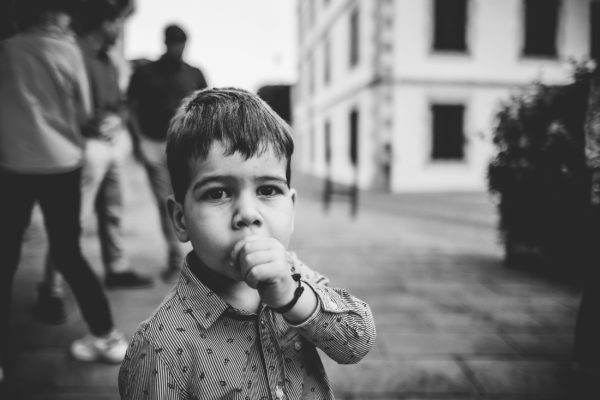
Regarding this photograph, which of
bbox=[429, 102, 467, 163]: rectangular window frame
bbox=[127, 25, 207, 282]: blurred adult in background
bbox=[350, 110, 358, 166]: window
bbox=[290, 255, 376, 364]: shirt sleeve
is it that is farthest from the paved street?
bbox=[350, 110, 358, 166]: window

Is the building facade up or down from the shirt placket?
up

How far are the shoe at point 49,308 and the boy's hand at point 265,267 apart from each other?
2644mm

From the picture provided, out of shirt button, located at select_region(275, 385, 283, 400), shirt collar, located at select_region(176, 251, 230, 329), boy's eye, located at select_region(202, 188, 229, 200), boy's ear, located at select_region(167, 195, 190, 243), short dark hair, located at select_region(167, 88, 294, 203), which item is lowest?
shirt button, located at select_region(275, 385, 283, 400)

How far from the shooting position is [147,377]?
949 mm

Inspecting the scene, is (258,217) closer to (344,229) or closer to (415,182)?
(344,229)

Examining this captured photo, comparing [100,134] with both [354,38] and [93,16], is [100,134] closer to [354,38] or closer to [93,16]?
[93,16]

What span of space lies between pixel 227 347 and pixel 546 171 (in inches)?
147

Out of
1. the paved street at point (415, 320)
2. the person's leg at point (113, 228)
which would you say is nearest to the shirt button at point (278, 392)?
the paved street at point (415, 320)

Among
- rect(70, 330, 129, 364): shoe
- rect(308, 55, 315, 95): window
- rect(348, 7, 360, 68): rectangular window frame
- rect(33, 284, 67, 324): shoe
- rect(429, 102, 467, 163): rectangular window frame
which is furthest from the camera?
rect(308, 55, 315, 95): window

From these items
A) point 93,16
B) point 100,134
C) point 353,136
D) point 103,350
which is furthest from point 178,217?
point 353,136

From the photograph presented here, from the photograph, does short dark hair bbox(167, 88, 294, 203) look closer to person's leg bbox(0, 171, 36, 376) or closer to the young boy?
the young boy

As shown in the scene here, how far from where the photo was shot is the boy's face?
92 cm

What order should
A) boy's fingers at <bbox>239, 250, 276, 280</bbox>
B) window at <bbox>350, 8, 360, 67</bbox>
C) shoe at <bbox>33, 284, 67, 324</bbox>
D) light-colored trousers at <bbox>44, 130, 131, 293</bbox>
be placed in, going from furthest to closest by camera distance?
1. window at <bbox>350, 8, 360, 67</bbox>
2. light-colored trousers at <bbox>44, 130, 131, 293</bbox>
3. shoe at <bbox>33, 284, 67, 324</bbox>
4. boy's fingers at <bbox>239, 250, 276, 280</bbox>

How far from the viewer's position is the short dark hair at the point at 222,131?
982 mm
